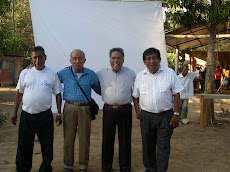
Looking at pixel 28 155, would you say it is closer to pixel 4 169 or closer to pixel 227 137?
pixel 4 169

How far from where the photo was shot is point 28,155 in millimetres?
3502

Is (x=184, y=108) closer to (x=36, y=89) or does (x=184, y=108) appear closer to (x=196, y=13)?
(x=196, y=13)

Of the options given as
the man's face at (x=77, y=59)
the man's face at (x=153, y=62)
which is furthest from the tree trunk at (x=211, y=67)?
the man's face at (x=77, y=59)

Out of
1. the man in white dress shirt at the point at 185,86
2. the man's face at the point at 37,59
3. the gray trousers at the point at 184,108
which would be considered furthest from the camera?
the gray trousers at the point at 184,108

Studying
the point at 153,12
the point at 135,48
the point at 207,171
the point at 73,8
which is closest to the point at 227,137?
the point at 207,171

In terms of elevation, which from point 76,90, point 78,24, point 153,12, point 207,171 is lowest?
point 207,171

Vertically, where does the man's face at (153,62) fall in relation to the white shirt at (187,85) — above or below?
above

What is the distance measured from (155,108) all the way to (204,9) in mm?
4441

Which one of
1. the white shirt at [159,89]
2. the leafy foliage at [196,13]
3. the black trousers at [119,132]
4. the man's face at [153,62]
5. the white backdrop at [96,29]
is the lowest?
the black trousers at [119,132]

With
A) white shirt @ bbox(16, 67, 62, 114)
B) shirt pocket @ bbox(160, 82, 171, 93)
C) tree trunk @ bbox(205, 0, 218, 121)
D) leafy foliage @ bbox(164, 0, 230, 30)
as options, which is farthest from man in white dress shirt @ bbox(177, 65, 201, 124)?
white shirt @ bbox(16, 67, 62, 114)

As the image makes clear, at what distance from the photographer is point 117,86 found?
3.62 meters

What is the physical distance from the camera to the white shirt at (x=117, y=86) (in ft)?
11.8

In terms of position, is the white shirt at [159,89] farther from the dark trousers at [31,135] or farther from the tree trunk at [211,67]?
the tree trunk at [211,67]

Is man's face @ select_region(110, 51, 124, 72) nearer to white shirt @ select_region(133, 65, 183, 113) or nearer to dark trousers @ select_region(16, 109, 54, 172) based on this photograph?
white shirt @ select_region(133, 65, 183, 113)
